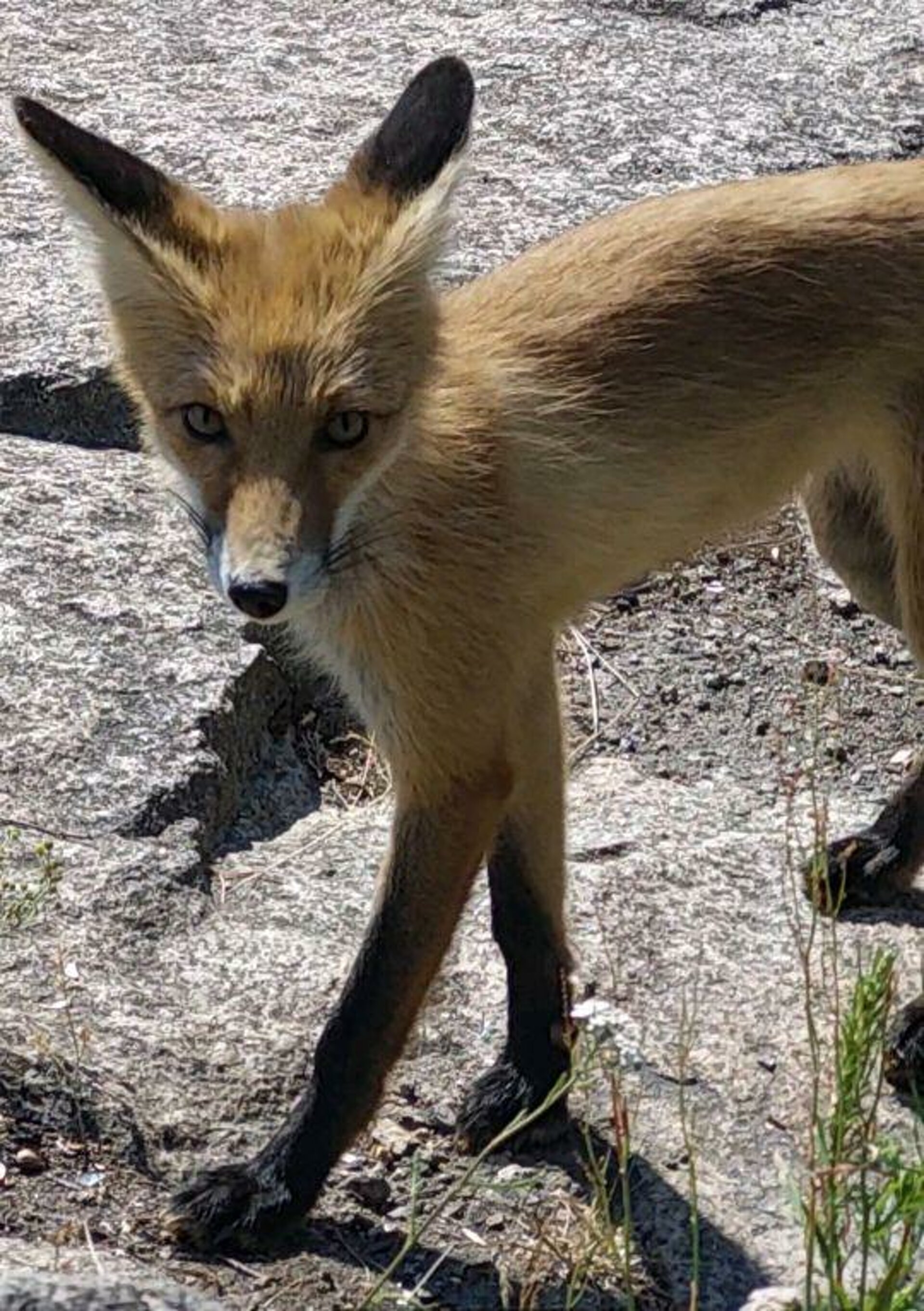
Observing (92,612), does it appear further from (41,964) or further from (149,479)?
(41,964)

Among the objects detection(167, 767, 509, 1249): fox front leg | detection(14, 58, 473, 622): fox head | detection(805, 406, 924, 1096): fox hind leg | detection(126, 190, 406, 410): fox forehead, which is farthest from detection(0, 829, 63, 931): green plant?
detection(805, 406, 924, 1096): fox hind leg

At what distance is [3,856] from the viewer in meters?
5.11

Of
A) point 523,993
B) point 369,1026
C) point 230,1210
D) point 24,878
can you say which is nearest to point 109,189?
point 24,878

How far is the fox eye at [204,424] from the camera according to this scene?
425 cm

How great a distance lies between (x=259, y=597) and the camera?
159 inches

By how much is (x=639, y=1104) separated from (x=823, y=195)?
2.07 metres

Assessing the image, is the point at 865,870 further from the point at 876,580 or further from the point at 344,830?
the point at 344,830

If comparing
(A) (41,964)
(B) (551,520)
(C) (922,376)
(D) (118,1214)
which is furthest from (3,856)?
(C) (922,376)

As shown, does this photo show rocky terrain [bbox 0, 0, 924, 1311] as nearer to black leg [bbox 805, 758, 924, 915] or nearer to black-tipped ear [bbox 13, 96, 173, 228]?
black leg [bbox 805, 758, 924, 915]

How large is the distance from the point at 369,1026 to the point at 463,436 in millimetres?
1220

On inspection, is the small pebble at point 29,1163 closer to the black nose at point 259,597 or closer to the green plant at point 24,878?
the green plant at point 24,878

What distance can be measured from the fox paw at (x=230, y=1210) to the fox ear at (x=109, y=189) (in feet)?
5.80

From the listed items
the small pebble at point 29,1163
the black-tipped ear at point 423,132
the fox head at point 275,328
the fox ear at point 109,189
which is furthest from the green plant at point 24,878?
the black-tipped ear at point 423,132

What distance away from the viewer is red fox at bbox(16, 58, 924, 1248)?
4.29 m
